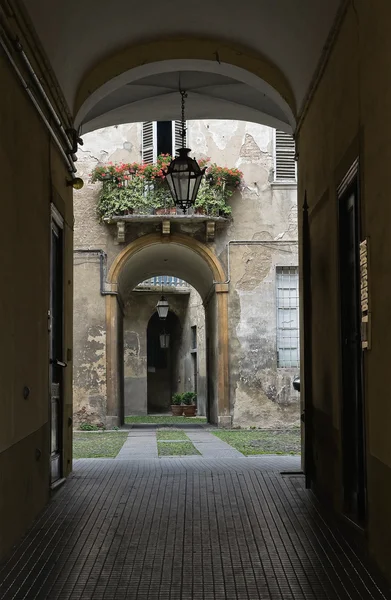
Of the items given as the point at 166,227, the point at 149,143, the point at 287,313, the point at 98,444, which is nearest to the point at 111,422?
the point at 98,444

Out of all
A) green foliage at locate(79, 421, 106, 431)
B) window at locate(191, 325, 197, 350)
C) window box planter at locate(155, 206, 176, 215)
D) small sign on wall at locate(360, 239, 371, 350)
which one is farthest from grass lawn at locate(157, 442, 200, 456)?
window at locate(191, 325, 197, 350)

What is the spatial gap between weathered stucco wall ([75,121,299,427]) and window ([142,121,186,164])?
0.18m

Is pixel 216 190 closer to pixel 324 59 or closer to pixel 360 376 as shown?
pixel 324 59

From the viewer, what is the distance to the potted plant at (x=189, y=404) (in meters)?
26.0

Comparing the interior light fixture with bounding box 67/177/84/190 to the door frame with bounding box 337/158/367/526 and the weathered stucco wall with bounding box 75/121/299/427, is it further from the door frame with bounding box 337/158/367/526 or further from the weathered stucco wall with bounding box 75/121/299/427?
the weathered stucco wall with bounding box 75/121/299/427

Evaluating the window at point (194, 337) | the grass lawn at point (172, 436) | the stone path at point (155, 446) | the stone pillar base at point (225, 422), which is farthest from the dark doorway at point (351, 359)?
the window at point (194, 337)

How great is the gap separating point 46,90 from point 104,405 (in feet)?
38.5

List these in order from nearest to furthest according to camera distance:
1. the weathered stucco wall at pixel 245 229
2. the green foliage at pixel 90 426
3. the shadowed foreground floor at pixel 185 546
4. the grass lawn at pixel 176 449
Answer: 1. the shadowed foreground floor at pixel 185 546
2. the grass lawn at pixel 176 449
3. the green foliage at pixel 90 426
4. the weathered stucco wall at pixel 245 229

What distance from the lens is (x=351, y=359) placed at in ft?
19.2

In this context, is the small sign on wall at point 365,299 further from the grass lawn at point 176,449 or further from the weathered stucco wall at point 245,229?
the weathered stucco wall at point 245,229

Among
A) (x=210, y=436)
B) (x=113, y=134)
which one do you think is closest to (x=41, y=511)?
(x=210, y=436)

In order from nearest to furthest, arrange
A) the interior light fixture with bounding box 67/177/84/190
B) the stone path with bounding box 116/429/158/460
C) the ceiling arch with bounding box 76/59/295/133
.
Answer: the interior light fixture with bounding box 67/177/84/190, the ceiling arch with bounding box 76/59/295/133, the stone path with bounding box 116/429/158/460

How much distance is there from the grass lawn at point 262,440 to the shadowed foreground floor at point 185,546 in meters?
3.82

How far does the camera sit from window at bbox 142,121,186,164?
18.2 m
